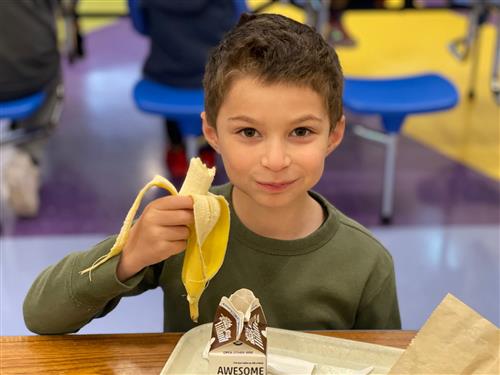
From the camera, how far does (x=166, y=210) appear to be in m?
0.93

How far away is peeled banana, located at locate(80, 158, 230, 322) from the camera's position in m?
0.92

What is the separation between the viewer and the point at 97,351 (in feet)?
3.08

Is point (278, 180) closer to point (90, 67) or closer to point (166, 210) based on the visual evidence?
point (166, 210)

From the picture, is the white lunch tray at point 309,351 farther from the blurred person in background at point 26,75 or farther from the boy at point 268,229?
the blurred person in background at point 26,75

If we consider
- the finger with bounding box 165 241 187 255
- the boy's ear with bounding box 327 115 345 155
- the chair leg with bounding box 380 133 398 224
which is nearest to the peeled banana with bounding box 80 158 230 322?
the finger with bounding box 165 241 187 255

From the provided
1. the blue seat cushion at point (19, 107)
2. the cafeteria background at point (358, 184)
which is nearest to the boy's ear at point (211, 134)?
the cafeteria background at point (358, 184)

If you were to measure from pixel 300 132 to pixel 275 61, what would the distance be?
11cm

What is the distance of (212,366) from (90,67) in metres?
4.44

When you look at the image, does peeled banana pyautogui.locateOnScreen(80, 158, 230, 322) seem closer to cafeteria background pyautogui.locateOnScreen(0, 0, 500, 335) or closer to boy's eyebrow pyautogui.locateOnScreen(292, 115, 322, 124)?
boy's eyebrow pyautogui.locateOnScreen(292, 115, 322, 124)

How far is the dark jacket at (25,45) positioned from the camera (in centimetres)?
262

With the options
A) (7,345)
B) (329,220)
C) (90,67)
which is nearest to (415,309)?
(329,220)

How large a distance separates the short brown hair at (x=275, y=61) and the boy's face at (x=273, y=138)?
2 cm

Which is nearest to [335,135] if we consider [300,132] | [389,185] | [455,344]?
[300,132]

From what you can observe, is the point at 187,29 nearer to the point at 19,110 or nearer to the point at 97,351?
the point at 19,110
